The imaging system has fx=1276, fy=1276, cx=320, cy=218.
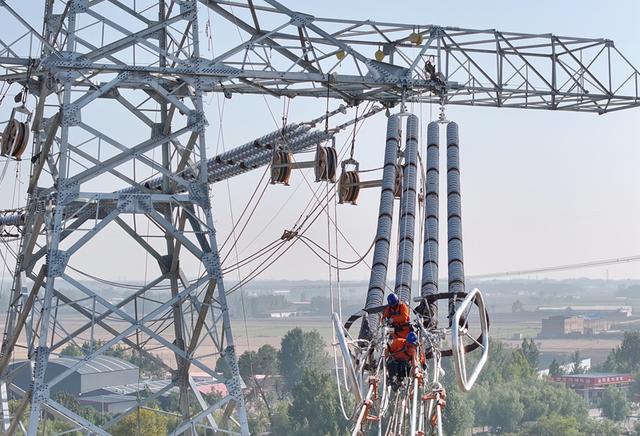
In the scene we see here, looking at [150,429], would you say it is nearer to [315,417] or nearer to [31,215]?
[315,417]

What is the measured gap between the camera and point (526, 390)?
116375 millimetres

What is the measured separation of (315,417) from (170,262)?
62.1m

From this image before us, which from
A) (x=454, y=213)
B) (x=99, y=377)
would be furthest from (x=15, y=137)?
(x=99, y=377)

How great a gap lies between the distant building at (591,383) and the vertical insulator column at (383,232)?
109m

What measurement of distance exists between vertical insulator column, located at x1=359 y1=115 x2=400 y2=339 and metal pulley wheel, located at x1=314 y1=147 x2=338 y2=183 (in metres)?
2.20

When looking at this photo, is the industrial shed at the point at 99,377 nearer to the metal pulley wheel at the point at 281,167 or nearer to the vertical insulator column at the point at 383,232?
the metal pulley wheel at the point at 281,167

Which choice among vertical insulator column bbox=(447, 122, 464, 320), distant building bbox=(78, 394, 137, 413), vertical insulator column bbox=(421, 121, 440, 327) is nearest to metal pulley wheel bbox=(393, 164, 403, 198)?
vertical insulator column bbox=(421, 121, 440, 327)

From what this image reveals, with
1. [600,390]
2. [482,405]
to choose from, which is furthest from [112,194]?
[600,390]

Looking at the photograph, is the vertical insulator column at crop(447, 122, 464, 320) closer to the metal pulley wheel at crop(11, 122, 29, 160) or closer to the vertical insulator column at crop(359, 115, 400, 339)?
the vertical insulator column at crop(359, 115, 400, 339)

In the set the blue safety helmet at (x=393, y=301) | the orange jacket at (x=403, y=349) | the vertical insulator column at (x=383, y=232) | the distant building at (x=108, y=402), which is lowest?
the distant building at (x=108, y=402)

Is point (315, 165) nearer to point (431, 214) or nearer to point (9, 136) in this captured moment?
point (431, 214)

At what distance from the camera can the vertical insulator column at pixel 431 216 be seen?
25297 mm

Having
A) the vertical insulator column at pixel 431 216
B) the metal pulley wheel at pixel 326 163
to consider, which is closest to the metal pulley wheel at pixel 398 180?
the vertical insulator column at pixel 431 216

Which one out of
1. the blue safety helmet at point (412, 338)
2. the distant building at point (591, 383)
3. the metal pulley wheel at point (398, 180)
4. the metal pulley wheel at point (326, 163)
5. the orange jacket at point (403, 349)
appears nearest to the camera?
the blue safety helmet at point (412, 338)
